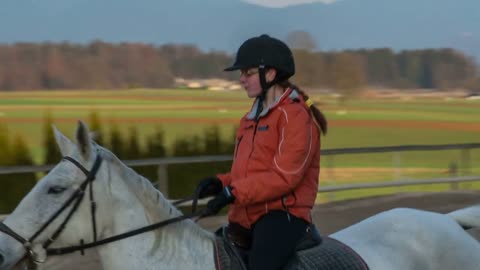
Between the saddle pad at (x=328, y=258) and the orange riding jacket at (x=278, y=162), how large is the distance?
0.21 m

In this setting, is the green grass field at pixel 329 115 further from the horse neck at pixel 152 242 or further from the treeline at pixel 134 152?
the horse neck at pixel 152 242

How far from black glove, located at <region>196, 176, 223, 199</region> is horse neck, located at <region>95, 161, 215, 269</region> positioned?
0.20 meters

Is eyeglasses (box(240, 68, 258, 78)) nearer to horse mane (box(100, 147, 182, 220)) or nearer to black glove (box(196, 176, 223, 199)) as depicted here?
black glove (box(196, 176, 223, 199))

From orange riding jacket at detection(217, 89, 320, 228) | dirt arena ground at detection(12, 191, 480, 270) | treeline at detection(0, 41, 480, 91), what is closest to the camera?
orange riding jacket at detection(217, 89, 320, 228)

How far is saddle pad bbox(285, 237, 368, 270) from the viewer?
3.07m

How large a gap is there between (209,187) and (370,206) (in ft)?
25.3

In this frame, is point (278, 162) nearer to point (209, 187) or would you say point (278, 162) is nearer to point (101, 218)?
point (209, 187)

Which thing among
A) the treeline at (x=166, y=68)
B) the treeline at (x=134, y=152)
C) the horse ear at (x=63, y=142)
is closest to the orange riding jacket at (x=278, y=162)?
the horse ear at (x=63, y=142)

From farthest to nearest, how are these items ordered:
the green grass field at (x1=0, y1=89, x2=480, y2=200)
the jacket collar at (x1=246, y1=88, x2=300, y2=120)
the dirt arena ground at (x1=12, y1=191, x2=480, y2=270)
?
the green grass field at (x1=0, y1=89, x2=480, y2=200) → the dirt arena ground at (x1=12, y1=191, x2=480, y2=270) → the jacket collar at (x1=246, y1=88, x2=300, y2=120)

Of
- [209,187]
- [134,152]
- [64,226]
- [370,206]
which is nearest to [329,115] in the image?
[370,206]

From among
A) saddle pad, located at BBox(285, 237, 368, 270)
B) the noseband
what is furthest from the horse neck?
saddle pad, located at BBox(285, 237, 368, 270)

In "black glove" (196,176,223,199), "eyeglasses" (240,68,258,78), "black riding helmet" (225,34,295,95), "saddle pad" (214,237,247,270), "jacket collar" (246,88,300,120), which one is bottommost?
"saddle pad" (214,237,247,270)

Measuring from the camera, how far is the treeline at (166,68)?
31.0 feet

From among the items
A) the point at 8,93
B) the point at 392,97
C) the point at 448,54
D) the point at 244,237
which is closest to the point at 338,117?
the point at 392,97
